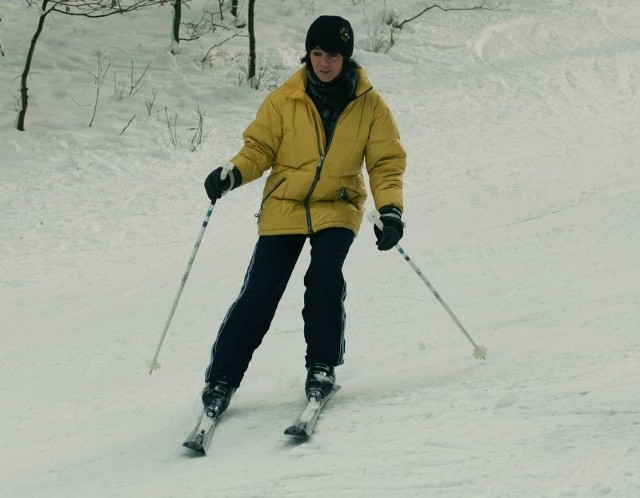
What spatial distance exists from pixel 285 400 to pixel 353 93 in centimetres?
142

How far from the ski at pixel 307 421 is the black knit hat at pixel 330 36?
1.49m

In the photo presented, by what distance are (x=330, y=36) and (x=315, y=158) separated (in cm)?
52

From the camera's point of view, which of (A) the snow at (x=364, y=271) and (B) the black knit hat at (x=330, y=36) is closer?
(A) the snow at (x=364, y=271)

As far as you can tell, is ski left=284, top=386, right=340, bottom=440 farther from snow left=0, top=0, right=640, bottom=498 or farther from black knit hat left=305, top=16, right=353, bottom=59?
black knit hat left=305, top=16, right=353, bottom=59

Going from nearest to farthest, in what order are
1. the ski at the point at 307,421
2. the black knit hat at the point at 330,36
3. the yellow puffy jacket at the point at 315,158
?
1. the ski at the point at 307,421
2. the black knit hat at the point at 330,36
3. the yellow puffy jacket at the point at 315,158

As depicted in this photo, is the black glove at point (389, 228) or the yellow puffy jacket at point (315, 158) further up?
the yellow puffy jacket at point (315, 158)

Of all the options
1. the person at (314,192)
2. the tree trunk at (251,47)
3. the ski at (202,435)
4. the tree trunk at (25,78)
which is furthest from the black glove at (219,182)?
the tree trunk at (251,47)

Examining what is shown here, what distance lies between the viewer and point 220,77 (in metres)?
10.2

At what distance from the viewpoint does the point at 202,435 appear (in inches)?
158

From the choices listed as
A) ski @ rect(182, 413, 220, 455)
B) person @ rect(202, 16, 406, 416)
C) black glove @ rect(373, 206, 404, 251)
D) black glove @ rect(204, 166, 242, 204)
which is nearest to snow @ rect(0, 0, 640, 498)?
ski @ rect(182, 413, 220, 455)

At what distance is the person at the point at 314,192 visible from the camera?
4.26m

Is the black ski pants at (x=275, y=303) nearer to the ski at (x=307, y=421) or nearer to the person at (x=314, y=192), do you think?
the person at (x=314, y=192)

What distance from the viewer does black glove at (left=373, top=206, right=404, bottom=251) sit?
4254 millimetres

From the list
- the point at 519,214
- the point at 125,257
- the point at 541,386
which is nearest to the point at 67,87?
the point at 125,257
